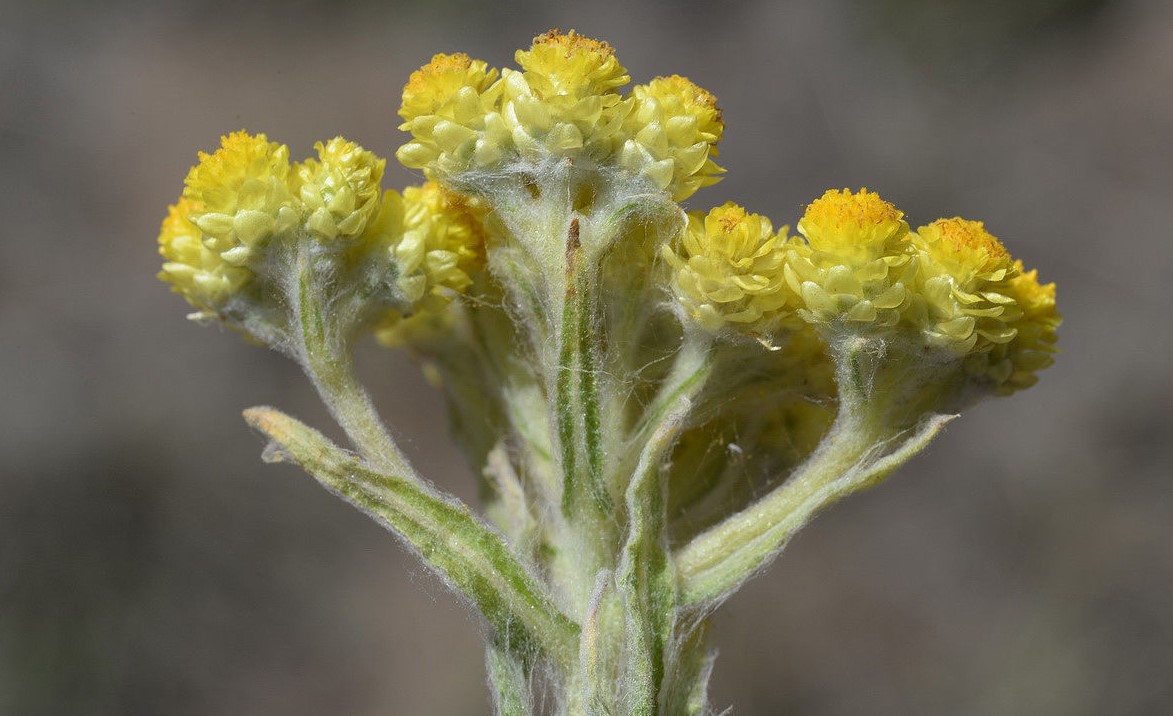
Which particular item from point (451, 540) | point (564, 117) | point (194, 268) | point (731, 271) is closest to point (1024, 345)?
point (731, 271)

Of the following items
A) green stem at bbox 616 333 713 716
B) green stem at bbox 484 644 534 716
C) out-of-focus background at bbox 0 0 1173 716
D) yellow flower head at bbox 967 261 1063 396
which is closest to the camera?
green stem at bbox 616 333 713 716

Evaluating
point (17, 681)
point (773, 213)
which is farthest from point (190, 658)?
point (773, 213)

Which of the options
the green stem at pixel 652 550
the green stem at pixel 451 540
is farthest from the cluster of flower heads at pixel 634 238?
the green stem at pixel 451 540

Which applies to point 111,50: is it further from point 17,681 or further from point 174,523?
point 17,681

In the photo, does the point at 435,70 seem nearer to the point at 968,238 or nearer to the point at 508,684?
the point at 968,238

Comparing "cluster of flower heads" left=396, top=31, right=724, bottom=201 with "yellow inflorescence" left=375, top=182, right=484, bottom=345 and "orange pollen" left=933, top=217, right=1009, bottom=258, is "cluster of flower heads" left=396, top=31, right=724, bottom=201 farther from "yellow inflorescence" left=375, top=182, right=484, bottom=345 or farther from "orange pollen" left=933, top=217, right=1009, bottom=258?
"orange pollen" left=933, top=217, right=1009, bottom=258

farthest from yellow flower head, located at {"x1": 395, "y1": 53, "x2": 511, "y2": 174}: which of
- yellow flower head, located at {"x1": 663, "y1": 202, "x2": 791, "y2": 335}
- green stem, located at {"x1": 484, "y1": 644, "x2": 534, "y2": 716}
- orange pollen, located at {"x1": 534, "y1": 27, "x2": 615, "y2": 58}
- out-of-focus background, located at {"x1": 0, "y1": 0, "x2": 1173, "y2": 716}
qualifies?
out-of-focus background, located at {"x1": 0, "y1": 0, "x2": 1173, "y2": 716}
